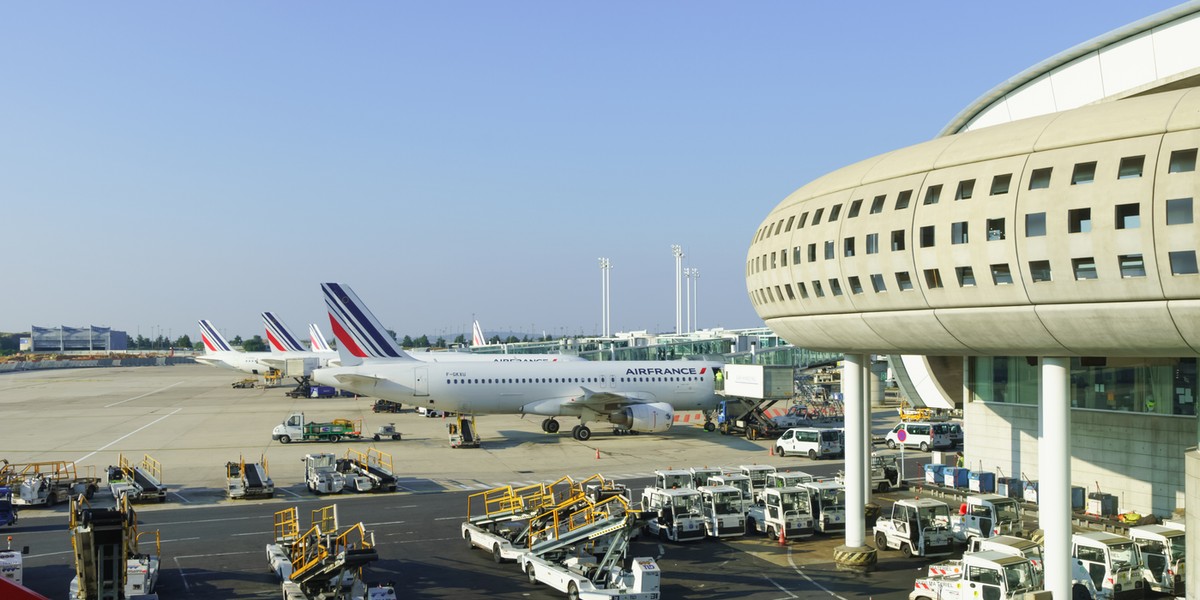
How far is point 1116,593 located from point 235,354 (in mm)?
112067

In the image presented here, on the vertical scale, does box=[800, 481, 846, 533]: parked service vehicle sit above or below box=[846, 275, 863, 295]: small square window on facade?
below

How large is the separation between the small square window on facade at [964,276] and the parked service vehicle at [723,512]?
1383 cm

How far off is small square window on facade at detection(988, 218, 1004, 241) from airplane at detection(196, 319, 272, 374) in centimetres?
10431

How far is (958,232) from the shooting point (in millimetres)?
19578

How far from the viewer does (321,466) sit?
4072 centimetres

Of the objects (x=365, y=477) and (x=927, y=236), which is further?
(x=365, y=477)

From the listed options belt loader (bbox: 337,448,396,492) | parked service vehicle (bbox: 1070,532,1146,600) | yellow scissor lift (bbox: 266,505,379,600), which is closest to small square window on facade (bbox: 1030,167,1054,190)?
parked service vehicle (bbox: 1070,532,1146,600)

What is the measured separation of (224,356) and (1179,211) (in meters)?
118

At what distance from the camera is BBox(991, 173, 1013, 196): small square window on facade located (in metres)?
18.8

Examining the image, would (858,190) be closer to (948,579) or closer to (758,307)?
(758,307)

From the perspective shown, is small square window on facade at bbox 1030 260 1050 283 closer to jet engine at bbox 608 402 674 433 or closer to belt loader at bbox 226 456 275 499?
belt loader at bbox 226 456 275 499

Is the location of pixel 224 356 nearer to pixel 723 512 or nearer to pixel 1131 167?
pixel 723 512

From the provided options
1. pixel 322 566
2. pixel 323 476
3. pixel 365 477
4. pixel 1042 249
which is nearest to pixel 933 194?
pixel 1042 249

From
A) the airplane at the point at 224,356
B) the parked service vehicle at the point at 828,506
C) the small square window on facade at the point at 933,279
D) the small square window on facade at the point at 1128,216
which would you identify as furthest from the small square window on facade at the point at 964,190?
the airplane at the point at 224,356
